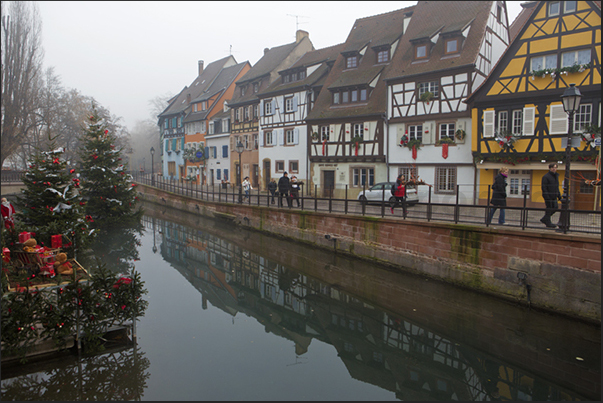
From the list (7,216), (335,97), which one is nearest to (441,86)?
(335,97)

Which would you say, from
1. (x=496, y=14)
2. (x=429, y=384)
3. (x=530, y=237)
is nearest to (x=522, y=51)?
(x=496, y=14)

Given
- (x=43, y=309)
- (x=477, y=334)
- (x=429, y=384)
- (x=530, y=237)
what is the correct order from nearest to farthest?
(x=43, y=309)
(x=429, y=384)
(x=477, y=334)
(x=530, y=237)

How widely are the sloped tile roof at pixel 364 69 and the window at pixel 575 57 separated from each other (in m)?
9.14

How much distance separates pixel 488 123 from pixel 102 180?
1875 centimetres

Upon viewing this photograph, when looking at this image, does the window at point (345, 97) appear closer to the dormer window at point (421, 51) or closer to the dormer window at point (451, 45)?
the dormer window at point (421, 51)

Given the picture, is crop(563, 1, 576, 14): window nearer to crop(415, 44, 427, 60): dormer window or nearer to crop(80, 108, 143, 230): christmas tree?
crop(415, 44, 427, 60): dormer window

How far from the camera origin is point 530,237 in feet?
36.8

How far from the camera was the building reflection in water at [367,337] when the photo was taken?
8.01 metres

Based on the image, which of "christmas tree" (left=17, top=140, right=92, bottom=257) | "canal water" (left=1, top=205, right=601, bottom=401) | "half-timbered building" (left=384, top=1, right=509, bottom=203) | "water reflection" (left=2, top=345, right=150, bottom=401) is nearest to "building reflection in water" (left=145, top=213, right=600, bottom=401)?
"canal water" (left=1, top=205, right=601, bottom=401)

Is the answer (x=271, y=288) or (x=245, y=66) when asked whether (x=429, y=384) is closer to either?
(x=271, y=288)

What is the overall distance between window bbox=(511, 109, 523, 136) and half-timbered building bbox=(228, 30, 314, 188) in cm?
1983

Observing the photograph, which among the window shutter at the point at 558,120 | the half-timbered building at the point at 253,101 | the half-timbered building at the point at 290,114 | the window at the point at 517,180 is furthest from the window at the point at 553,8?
the half-timbered building at the point at 253,101

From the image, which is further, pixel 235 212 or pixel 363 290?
pixel 235 212

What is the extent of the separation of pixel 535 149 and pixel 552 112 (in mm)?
1595
